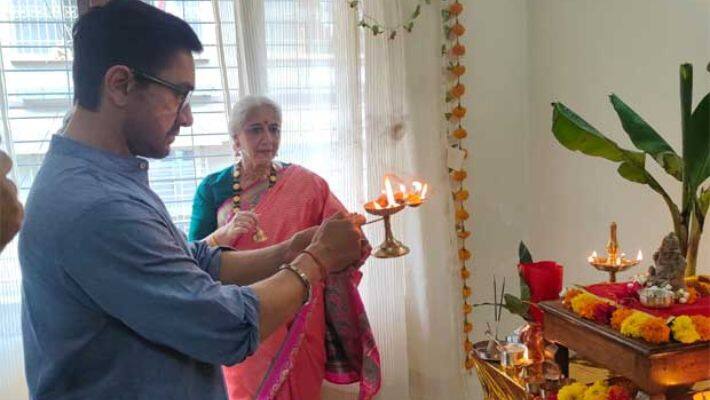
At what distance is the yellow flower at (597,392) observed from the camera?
1159 millimetres

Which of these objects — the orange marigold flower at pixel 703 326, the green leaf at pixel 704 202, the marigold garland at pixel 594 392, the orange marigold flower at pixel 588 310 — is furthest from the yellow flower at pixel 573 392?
the green leaf at pixel 704 202

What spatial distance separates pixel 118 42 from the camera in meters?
0.87

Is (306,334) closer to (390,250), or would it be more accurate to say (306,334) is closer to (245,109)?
(245,109)

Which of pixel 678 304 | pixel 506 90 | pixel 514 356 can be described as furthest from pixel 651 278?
pixel 506 90

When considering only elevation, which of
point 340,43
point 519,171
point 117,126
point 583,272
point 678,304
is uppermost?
point 340,43

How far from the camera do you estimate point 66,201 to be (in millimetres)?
786

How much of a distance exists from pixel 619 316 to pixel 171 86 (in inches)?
36.4

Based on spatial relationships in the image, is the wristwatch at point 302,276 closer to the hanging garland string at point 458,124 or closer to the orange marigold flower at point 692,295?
the orange marigold flower at point 692,295

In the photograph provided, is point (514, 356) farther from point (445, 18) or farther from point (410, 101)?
point (445, 18)

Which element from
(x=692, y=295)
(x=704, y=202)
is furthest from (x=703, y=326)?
(x=704, y=202)

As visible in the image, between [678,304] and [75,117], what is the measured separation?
1.16m

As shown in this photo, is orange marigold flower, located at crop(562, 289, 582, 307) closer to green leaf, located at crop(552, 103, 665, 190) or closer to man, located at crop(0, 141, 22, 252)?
green leaf, located at crop(552, 103, 665, 190)

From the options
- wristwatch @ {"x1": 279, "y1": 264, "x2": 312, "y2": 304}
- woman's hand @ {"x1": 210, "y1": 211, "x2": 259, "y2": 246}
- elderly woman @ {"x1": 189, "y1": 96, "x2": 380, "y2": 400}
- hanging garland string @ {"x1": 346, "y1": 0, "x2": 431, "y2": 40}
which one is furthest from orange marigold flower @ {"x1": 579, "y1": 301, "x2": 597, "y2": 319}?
hanging garland string @ {"x1": 346, "y1": 0, "x2": 431, "y2": 40}

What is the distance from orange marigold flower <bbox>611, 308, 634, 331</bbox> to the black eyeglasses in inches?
35.3
